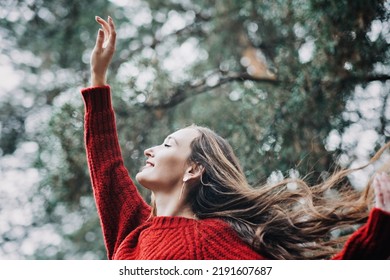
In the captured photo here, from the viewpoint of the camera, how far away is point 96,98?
1.30 metres

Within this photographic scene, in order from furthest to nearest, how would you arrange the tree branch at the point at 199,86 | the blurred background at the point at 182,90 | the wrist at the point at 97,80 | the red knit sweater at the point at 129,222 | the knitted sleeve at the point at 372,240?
the tree branch at the point at 199,86
the blurred background at the point at 182,90
the wrist at the point at 97,80
the red knit sweater at the point at 129,222
the knitted sleeve at the point at 372,240

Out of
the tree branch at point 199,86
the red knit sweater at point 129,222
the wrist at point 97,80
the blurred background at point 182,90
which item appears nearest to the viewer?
the red knit sweater at point 129,222

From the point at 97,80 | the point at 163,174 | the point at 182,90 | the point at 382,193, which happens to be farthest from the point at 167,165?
the point at 182,90

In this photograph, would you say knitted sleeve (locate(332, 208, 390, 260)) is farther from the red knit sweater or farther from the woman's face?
the woman's face

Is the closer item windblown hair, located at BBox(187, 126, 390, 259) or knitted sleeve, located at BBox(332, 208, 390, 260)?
knitted sleeve, located at BBox(332, 208, 390, 260)

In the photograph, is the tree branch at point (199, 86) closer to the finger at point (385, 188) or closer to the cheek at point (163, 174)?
the cheek at point (163, 174)

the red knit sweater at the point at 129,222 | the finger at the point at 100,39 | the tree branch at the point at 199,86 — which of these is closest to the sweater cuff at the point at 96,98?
the red knit sweater at the point at 129,222

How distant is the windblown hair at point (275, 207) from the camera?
1231 mm

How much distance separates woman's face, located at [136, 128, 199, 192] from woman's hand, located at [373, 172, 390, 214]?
1.51 feet

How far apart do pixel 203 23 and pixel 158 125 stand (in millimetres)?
597

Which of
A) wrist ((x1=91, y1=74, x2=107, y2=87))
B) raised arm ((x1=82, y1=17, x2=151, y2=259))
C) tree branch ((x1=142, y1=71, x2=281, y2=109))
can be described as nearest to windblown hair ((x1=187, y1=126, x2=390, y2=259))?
raised arm ((x1=82, y1=17, x2=151, y2=259))

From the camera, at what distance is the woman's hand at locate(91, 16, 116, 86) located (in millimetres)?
1316

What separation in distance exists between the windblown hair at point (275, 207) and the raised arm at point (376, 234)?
0.59ft
